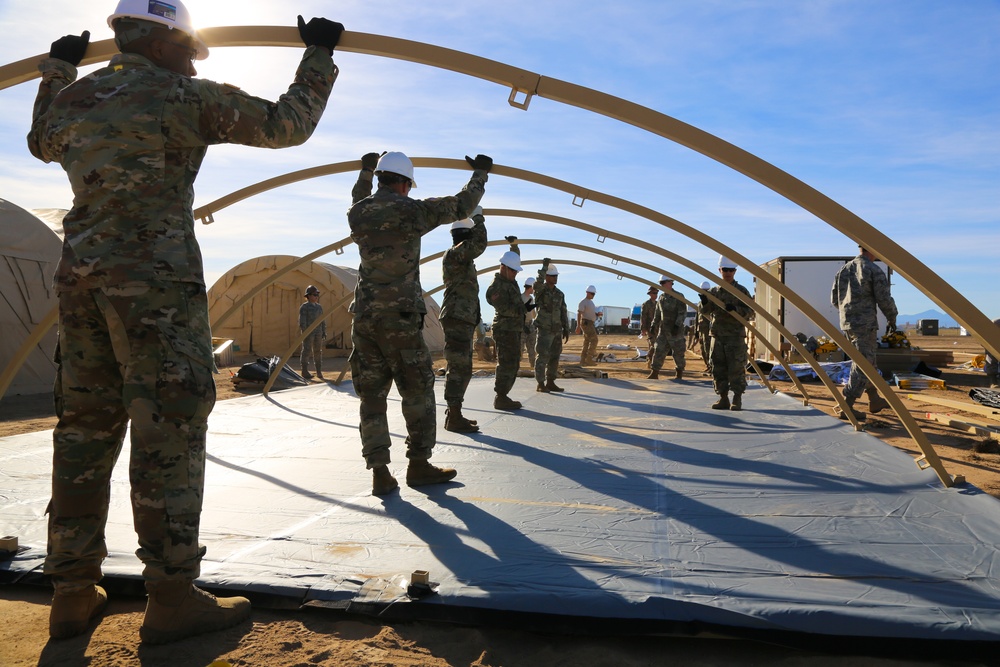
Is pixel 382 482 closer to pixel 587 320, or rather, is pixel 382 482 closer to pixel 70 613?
pixel 70 613

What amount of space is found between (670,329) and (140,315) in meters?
13.1

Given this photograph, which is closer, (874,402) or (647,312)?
(874,402)

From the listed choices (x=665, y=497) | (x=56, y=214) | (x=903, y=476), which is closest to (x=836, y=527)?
(x=665, y=497)

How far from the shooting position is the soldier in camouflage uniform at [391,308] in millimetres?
4574

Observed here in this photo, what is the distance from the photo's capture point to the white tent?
38.3ft

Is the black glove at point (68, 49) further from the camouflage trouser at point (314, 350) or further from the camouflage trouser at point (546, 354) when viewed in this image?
the camouflage trouser at point (314, 350)

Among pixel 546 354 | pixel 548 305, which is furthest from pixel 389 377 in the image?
pixel 548 305

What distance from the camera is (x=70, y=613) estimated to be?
2.70 meters

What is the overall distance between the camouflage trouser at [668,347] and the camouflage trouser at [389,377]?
421 inches

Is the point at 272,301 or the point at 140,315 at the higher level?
the point at 272,301

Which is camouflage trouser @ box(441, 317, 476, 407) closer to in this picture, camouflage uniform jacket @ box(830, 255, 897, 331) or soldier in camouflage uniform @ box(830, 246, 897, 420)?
soldier in camouflage uniform @ box(830, 246, 897, 420)

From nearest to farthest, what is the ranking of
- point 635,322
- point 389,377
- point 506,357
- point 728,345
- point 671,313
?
point 389,377 → point 728,345 → point 506,357 → point 671,313 → point 635,322

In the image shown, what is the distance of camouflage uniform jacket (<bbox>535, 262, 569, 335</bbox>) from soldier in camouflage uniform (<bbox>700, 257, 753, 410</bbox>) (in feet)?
10.3

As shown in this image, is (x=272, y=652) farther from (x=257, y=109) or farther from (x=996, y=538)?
(x=996, y=538)
